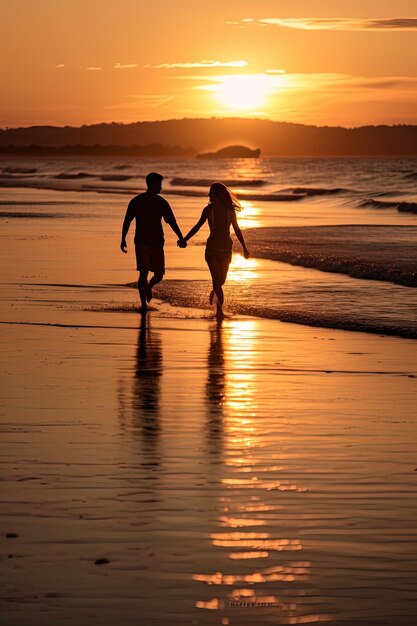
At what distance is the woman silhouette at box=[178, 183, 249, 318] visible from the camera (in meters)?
14.4

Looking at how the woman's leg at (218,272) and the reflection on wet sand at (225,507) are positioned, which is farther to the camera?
the woman's leg at (218,272)

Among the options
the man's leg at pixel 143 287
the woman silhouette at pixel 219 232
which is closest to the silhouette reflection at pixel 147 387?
the man's leg at pixel 143 287

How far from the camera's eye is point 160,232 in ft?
48.0

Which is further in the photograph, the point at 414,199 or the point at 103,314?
the point at 414,199

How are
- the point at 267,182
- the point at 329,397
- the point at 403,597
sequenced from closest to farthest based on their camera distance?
the point at 403,597, the point at 329,397, the point at 267,182

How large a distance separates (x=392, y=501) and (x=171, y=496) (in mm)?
1119

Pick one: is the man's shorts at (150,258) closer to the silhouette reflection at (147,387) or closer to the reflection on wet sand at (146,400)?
the silhouette reflection at (147,387)

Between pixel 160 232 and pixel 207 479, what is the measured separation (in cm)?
851

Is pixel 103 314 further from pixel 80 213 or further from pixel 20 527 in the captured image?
pixel 80 213

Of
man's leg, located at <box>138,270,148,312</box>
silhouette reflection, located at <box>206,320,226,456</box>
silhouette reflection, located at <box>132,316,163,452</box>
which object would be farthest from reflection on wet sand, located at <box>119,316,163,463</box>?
man's leg, located at <box>138,270,148,312</box>

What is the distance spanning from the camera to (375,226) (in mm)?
35594

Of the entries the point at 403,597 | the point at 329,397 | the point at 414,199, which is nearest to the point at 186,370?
the point at 329,397

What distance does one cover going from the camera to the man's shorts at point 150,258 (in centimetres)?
1451

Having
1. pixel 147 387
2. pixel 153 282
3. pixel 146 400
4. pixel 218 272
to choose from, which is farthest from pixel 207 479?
pixel 153 282
